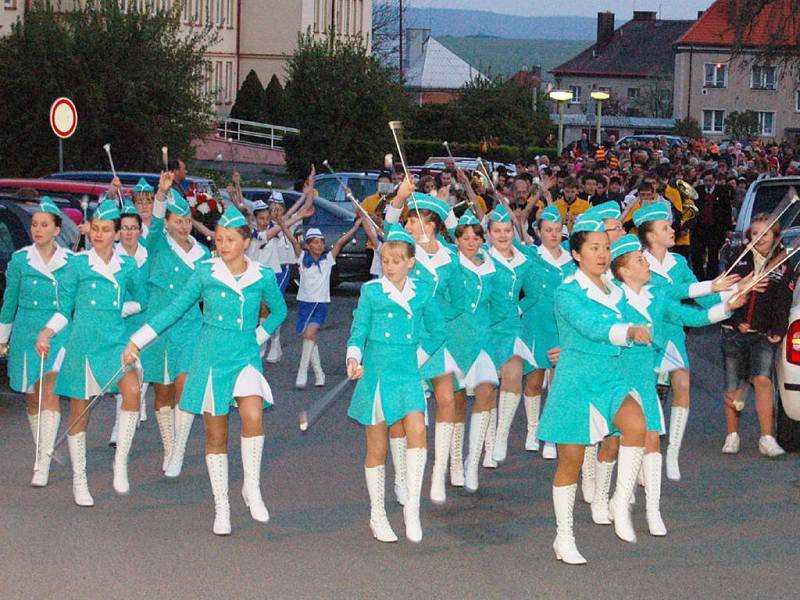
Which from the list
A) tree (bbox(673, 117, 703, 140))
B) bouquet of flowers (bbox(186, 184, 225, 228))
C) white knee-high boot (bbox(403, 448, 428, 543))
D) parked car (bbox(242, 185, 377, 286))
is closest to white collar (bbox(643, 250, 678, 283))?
white knee-high boot (bbox(403, 448, 428, 543))

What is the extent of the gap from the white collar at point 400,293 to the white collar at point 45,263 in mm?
2456

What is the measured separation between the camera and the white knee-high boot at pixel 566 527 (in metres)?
7.76

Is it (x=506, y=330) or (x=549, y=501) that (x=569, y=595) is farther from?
(x=506, y=330)

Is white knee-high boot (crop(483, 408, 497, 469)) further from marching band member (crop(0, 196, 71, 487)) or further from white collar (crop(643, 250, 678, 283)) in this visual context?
marching band member (crop(0, 196, 71, 487))

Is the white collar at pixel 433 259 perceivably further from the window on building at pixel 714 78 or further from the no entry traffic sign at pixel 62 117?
the window on building at pixel 714 78

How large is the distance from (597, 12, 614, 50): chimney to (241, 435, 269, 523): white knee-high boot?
404 feet

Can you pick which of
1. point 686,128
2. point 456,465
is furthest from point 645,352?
point 686,128

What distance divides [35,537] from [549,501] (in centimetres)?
295

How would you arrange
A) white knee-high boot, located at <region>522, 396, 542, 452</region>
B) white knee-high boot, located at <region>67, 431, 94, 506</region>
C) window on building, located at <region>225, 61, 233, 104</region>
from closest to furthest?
white knee-high boot, located at <region>67, 431, 94, 506</region>
white knee-high boot, located at <region>522, 396, 542, 452</region>
window on building, located at <region>225, 61, 233, 104</region>

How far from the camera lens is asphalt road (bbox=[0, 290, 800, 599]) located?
7.35 meters

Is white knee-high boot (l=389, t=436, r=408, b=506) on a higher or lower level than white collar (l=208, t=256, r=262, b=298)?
lower

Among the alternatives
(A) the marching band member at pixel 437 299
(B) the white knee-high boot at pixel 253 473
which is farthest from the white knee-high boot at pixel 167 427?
(A) the marching band member at pixel 437 299

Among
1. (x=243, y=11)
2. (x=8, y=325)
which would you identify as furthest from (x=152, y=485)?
(x=243, y=11)

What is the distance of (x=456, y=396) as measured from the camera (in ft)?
31.5
